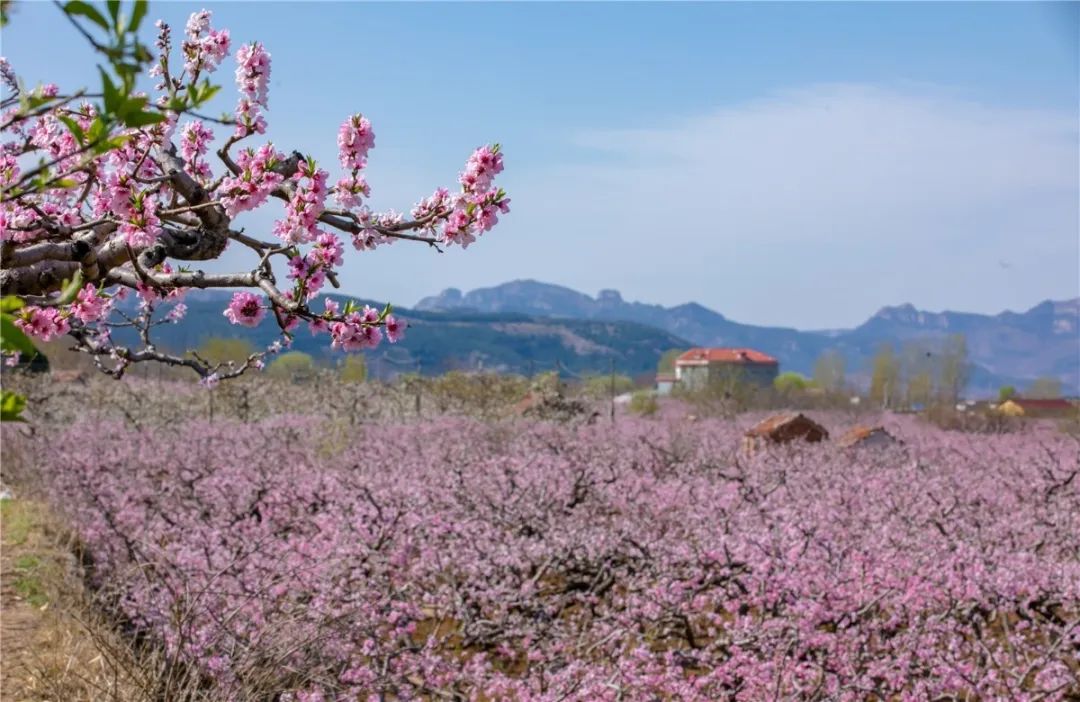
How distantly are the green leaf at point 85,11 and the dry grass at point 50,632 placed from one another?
392 centimetres

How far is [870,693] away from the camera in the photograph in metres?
6.07

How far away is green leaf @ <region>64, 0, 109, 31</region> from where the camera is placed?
142 centimetres

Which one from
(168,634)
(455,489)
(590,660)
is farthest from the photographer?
(455,489)

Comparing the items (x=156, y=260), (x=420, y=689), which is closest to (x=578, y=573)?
(x=420, y=689)

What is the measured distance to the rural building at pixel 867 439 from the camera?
55.0 feet

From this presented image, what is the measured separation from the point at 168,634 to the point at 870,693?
13.8 ft

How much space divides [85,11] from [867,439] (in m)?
16.9

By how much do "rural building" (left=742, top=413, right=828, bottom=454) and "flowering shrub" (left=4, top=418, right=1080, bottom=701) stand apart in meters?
4.82

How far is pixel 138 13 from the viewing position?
4.65 ft

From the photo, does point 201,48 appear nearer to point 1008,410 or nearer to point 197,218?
point 197,218

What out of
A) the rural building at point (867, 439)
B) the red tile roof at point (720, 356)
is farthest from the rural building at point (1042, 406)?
the red tile roof at point (720, 356)

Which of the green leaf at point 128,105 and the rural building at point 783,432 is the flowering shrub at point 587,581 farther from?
the rural building at point 783,432

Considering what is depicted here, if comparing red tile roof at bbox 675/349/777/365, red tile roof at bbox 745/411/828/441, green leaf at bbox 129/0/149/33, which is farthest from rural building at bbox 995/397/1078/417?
red tile roof at bbox 675/349/777/365

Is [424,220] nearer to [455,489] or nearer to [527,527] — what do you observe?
[527,527]
